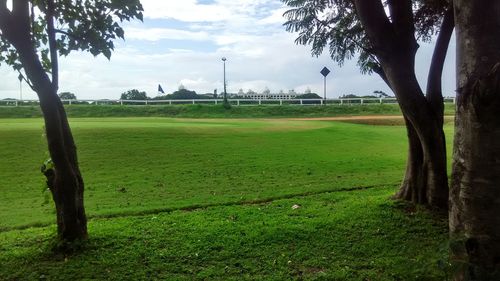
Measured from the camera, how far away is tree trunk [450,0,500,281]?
367 cm

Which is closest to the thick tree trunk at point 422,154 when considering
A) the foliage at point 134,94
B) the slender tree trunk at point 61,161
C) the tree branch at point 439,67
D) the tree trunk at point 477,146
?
the tree branch at point 439,67

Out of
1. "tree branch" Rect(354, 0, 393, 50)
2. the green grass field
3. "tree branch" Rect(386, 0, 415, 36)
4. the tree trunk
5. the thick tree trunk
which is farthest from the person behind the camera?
"tree branch" Rect(386, 0, 415, 36)

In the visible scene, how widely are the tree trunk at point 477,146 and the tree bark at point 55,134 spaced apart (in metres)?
4.29

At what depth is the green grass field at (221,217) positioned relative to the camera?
5.14 metres

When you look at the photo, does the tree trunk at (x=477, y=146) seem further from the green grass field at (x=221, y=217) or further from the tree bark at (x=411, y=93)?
the tree bark at (x=411, y=93)

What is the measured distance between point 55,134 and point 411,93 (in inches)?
183

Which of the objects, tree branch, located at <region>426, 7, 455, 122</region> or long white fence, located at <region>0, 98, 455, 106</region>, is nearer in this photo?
tree branch, located at <region>426, 7, 455, 122</region>

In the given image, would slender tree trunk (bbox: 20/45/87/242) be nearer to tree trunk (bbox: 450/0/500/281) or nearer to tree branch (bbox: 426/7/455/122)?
tree trunk (bbox: 450/0/500/281)

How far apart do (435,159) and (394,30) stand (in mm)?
1960

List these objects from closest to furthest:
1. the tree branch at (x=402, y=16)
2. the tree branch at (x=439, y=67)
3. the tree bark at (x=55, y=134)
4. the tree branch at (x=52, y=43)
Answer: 1. the tree bark at (x=55, y=134)
2. the tree branch at (x=52, y=43)
3. the tree branch at (x=402, y=16)
4. the tree branch at (x=439, y=67)

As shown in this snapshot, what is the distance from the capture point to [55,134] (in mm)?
5535

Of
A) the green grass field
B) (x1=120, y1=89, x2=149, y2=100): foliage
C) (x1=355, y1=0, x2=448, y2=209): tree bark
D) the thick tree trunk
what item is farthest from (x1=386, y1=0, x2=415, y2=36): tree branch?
(x1=120, y1=89, x2=149, y2=100): foliage

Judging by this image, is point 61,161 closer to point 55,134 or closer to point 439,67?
point 55,134

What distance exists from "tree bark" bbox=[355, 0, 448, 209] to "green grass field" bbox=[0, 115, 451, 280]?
0.44 m
